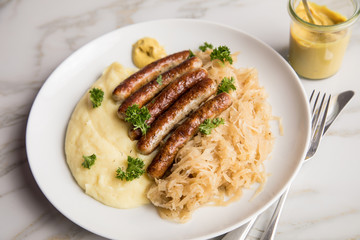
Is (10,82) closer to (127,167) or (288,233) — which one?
(127,167)

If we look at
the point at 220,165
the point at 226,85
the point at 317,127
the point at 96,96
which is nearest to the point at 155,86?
the point at 96,96

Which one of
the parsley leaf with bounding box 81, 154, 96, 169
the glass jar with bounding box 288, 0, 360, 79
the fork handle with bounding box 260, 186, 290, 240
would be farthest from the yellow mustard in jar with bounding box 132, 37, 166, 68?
the fork handle with bounding box 260, 186, 290, 240

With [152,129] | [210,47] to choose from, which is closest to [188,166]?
[152,129]

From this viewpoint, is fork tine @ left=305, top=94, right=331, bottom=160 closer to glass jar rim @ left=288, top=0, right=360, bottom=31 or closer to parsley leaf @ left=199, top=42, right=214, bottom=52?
glass jar rim @ left=288, top=0, right=360, bottom=31

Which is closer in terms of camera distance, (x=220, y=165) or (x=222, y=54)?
(x=220, y=165)

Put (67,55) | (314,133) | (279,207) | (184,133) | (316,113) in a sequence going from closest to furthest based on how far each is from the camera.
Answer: (279,207) → (184,133) → (314,133) → (316,113) → (67,55)

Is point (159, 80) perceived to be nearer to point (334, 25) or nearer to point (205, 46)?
point (205, 46)

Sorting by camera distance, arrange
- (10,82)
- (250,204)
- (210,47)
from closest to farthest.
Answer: (250,204) → (210,47) → (10,82)
